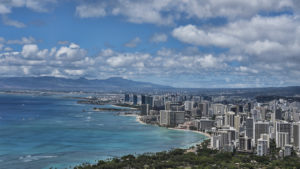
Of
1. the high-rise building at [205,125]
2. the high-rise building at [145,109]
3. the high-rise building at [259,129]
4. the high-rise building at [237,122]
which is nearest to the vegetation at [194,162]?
the high-rise building at [259,129]

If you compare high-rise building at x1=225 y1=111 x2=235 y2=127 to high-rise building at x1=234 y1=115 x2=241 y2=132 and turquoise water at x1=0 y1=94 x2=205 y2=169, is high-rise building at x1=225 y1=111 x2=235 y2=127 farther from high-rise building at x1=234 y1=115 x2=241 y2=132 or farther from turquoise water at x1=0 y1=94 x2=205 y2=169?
turquoise water at x1=0 y1=94 x2=205 y2=169

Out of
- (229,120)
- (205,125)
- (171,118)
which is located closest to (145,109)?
(171,118)

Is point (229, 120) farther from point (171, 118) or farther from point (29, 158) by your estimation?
point (29, 158)

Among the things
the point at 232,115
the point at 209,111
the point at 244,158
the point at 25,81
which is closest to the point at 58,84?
the point at 25,81

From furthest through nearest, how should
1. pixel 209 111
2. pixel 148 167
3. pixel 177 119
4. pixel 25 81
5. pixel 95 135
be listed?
pixel 25 81, pixel 209 111, pixel 177 119, pixel 95 135, pixel 148 167

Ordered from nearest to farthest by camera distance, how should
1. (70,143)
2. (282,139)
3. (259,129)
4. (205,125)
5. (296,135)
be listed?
(70,143) → (282,139) → (296,135) → (259,129) → (205,125)

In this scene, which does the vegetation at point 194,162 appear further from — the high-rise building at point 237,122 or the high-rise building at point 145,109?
the high-rise building at point 145,109

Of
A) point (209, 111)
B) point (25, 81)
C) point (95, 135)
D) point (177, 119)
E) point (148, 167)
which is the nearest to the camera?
point (148, 167)

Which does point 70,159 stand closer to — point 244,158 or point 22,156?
point 22,156

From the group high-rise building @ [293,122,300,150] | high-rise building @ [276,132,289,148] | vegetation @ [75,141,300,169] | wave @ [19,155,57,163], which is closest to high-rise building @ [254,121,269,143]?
high-rise building @ [293,122,300,150]
